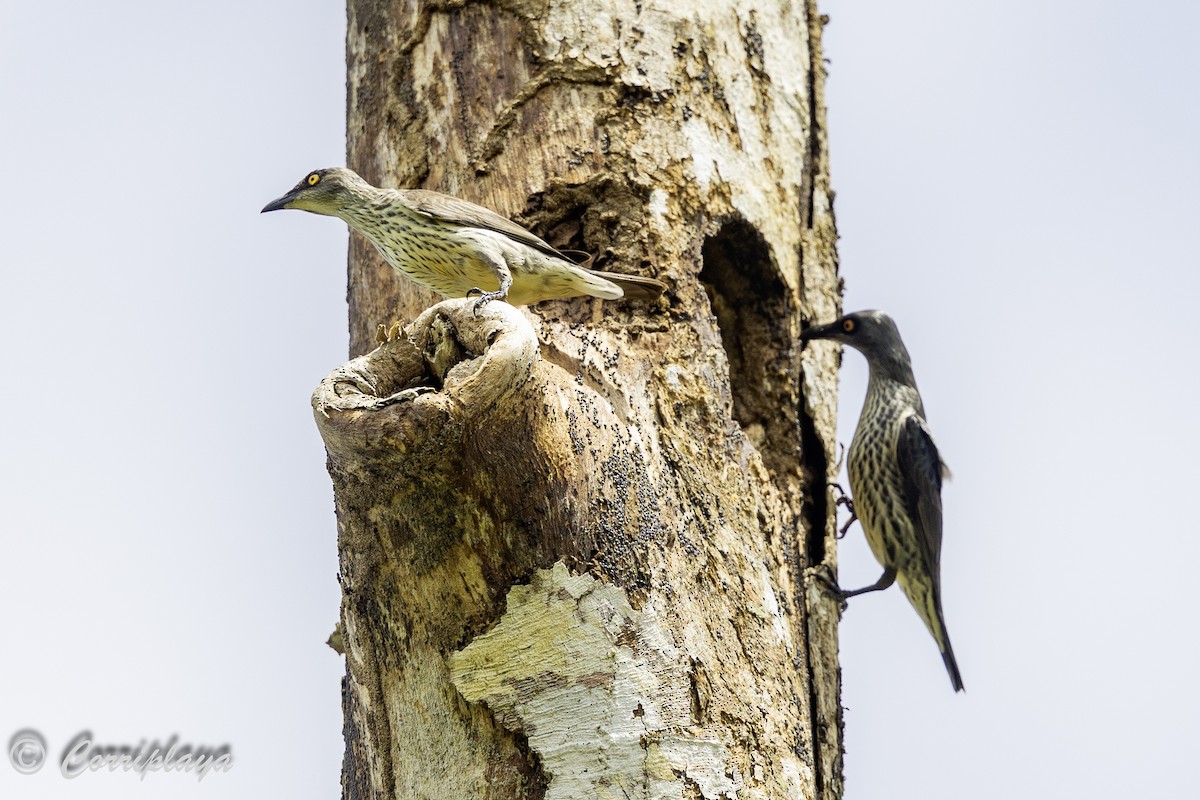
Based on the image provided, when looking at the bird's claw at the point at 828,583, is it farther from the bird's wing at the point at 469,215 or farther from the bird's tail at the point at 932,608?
the bird's tail at the point at 932,608

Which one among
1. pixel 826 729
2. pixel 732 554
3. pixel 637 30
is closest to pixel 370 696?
pixel 732 554

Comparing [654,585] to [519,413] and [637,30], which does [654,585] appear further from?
[637,30]

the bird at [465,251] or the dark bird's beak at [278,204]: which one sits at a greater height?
the dark bird's beak at [278,204]

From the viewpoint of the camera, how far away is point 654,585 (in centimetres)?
349

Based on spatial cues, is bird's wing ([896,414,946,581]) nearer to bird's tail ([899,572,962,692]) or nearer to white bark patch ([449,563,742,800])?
bird's tail ([899,572,962,692])

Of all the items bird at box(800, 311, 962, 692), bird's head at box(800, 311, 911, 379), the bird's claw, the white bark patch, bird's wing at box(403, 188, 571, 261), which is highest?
bird's wing at box(403, 188, 571, 261)

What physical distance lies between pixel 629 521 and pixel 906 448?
10.5ft

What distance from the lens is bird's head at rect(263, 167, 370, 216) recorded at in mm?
5137

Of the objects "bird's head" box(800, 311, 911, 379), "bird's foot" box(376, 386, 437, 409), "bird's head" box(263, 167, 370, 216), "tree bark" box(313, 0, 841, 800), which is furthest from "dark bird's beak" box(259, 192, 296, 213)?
"bird's foot" box(376, 386, 437, 409)

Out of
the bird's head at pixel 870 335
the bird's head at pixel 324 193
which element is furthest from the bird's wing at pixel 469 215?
the bird's head at pixel 870 335

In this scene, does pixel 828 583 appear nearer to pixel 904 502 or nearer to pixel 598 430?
pixel 598 430

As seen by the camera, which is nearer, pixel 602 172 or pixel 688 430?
pixel 688 430

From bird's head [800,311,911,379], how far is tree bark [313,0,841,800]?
109mm

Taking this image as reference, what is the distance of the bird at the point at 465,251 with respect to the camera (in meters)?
4.59
